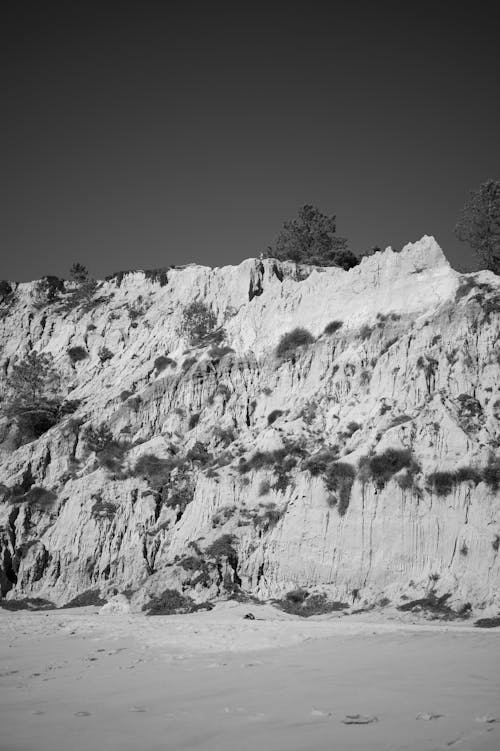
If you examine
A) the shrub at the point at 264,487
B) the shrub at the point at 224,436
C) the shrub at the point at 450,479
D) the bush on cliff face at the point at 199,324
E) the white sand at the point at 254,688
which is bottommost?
the white sand at the point at 254,688

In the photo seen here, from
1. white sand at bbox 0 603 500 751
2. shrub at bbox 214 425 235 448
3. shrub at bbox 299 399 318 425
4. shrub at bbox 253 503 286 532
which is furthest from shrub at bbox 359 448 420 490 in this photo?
shrub at bbox 214 425 235 448

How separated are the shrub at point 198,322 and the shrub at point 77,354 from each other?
11.2 metres

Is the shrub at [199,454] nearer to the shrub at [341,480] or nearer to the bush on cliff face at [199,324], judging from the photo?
the shrub at [341,480]

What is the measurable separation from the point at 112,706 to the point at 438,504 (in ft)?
53.8

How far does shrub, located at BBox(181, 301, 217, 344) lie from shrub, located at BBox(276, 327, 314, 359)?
7.89m

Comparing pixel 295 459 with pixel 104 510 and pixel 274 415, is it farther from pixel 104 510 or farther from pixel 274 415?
pixel 104 510

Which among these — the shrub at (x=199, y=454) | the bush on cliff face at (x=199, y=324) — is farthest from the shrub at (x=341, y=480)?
the bush on cliff face at (x=199, y=324)

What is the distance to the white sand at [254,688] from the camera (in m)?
7.98

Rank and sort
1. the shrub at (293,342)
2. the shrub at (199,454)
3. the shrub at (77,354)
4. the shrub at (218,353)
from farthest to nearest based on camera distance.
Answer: the shrub at (77,354)
the shrub at (218,353)
the shrub at (293,342)
the shrub at (199,454)

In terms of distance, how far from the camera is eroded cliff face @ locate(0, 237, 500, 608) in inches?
951

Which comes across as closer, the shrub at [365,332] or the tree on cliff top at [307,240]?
the shrub at [365,332]

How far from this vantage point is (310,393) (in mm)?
35469

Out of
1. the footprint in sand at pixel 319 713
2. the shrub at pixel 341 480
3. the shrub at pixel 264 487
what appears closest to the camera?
the footprint in sand at pixel 319 713

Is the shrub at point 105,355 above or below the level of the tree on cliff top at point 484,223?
below
